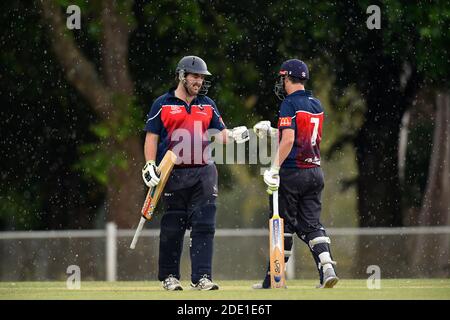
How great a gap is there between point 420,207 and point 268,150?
3338 millimetres

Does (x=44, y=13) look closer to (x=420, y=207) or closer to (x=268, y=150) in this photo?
(x=268, y=150)

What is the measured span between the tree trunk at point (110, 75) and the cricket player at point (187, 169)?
370 inches

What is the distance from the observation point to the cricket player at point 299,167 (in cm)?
1353

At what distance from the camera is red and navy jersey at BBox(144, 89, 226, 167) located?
1349 cm

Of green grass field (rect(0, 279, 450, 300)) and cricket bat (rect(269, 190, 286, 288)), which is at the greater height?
cricket bat (rect(269, 190, 286, 288))

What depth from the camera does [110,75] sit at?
77.5 feet

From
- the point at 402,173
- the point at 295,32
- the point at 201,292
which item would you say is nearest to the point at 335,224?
the point at 402,173

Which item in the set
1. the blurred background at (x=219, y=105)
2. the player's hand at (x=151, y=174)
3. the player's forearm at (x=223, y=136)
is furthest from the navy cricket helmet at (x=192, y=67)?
the blurred background at (x=219, y=105)

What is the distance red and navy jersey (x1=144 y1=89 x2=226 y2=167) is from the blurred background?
8.75 metres

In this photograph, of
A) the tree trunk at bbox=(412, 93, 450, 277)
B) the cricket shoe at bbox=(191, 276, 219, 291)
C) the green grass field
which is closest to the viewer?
the green grass field

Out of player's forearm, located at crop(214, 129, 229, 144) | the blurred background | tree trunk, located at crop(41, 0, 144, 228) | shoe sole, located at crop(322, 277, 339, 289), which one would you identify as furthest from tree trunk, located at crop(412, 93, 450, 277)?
player's forearm, located at crop(214, 129, 229, 144)

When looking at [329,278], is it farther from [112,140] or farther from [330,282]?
[112,140]

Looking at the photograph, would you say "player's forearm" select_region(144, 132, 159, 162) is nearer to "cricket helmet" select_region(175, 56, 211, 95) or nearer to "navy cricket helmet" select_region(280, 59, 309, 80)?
"cricket helmet" select_region(175, 56, 211, 95)

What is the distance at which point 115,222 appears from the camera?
24.7 metres
